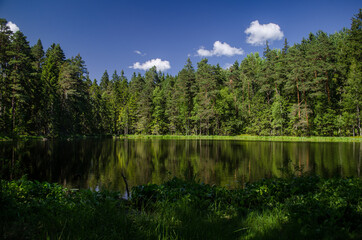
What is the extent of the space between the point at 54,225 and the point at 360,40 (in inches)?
2077

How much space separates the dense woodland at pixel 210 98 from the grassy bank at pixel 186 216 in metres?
26.3

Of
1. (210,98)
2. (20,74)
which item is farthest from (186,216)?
Result: (210,98)

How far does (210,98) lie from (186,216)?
1848 inches

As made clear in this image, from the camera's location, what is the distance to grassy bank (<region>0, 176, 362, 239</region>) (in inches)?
104

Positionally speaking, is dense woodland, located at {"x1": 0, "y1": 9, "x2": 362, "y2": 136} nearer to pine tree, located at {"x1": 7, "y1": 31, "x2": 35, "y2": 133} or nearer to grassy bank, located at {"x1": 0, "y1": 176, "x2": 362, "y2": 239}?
pine tree, located at {"x1": 7, "y1": 31, "x2": 35, "y2": 133}

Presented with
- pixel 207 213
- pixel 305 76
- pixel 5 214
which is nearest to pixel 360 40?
pixel 305 76

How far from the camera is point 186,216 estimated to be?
136 inches

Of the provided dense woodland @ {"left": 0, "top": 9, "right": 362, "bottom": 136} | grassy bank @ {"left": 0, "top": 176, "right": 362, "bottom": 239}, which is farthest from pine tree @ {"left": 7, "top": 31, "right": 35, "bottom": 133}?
grassy bank @ {"left": 0, "top": 176, "right": 362, "bottom": 239}

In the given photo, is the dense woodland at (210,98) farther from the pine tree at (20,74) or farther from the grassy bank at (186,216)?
the grassy bank at (186,216)

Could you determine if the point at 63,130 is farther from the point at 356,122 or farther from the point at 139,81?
the point at 356,122

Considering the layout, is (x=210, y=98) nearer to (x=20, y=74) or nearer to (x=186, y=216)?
(x=20, y=74)

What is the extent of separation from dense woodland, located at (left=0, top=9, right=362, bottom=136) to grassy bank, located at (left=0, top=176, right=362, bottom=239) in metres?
26.3

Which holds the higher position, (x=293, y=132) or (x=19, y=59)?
(x=19, y=59)

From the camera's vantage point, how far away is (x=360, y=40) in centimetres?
3853
